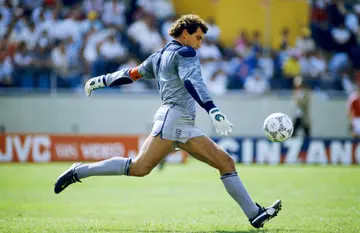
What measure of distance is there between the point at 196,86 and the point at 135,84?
1650 cm

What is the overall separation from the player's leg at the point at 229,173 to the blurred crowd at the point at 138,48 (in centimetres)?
1519

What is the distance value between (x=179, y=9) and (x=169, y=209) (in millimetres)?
17679

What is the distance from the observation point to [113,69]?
80.6 feet

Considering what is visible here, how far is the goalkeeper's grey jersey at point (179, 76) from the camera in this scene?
29.4 ft

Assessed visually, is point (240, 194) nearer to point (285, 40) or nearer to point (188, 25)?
point (188, 25)

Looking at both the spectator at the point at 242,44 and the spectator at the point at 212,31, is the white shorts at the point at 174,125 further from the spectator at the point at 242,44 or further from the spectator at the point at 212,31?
the spectator at the point at 212,31

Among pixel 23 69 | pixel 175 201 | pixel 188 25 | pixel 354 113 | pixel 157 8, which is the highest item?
pixel 157 8

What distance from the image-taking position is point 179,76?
9180 millimetres

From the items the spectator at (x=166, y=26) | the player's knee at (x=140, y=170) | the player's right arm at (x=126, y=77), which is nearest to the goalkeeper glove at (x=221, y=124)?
the player's knee at (x=140, y=170)

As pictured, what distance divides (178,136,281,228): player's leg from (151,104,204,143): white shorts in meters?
0.11

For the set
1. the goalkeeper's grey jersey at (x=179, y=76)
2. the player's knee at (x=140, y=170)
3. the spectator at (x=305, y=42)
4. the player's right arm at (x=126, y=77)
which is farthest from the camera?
the spectator at (x=305, y=42)

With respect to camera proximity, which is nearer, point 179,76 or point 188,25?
point 179,76

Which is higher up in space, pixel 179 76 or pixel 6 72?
pixel 179 76

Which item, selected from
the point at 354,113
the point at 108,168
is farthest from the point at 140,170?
the point at 354,113
